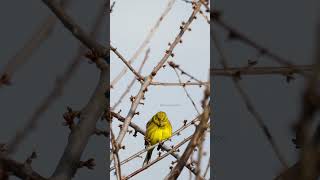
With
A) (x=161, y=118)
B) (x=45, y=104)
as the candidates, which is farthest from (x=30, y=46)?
(x=161, y=118)

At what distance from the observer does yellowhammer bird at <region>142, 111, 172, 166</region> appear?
1.68 metres

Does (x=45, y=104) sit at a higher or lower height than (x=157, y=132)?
lower

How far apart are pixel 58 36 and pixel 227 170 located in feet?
1.53

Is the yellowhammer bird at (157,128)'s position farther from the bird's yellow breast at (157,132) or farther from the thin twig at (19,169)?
the thin twig at (19,169)

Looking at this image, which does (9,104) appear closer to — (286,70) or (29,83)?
(29,83)

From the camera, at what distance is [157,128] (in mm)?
1771

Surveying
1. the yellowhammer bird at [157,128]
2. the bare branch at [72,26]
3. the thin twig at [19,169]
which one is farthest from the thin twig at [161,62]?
the thin twig at [19,169]

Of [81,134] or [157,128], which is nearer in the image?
[81,134]

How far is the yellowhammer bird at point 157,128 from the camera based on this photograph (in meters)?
1.68

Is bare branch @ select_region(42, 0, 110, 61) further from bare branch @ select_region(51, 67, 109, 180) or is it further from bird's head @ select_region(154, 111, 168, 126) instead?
bird's head @ select_region(154, 111, 168, 126)

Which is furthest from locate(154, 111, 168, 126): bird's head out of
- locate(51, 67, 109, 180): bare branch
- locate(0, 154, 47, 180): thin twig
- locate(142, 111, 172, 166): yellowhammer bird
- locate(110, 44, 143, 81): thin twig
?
locate(0, 154, 47, 180): thin twig

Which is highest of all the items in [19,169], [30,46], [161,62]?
[161,62]

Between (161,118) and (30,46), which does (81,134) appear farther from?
(161,118)

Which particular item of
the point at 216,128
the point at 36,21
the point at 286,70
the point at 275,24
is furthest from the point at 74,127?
the point at 275,24
